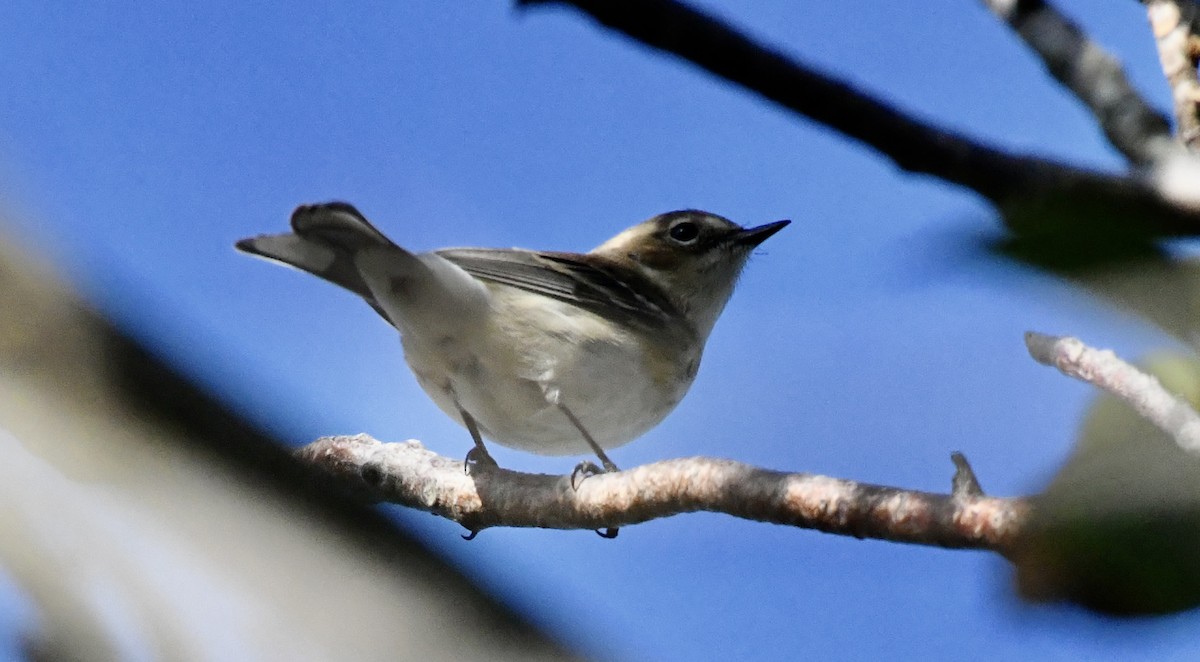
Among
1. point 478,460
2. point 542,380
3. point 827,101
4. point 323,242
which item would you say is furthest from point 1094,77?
point 323,242

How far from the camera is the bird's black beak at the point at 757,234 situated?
260 inches

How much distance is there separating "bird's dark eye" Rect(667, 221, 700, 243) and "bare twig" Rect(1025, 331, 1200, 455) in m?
4.82

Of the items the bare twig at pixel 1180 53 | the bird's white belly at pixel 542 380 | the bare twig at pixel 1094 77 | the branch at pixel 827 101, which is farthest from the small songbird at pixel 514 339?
→ the bare twig at pixel 1180 53

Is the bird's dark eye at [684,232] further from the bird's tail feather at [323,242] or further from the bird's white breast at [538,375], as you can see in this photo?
the bird's tail feather at [323,242]

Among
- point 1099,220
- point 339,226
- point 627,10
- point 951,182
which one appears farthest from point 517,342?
point 1099,220

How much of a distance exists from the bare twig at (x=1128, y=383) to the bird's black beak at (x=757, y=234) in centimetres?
457

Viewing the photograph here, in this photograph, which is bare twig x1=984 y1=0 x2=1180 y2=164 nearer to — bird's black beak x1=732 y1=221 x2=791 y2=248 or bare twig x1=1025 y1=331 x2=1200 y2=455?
bare twig x1=1025 y1=331 x2=1200 y2=455

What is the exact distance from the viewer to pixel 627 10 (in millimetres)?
2518

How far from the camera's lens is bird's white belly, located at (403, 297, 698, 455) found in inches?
200

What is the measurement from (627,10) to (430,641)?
6.16 ft

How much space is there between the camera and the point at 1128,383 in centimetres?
145

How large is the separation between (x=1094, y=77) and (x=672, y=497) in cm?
147

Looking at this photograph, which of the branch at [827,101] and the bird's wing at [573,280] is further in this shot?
the bird's wing at [573,280]

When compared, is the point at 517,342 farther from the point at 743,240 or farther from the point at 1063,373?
the point at 1063,373
